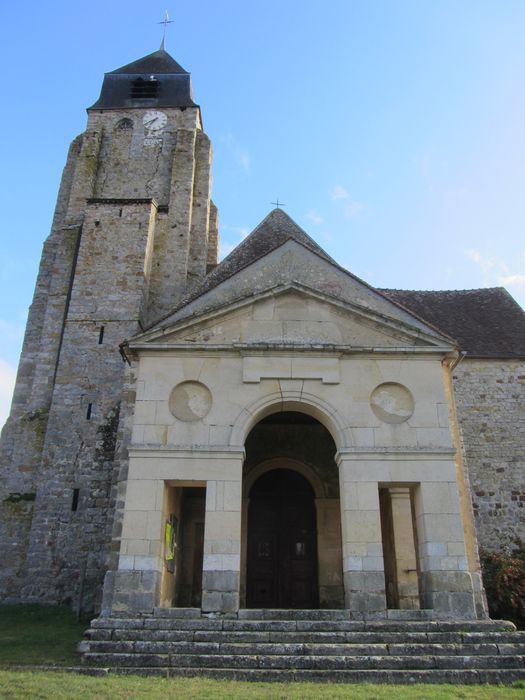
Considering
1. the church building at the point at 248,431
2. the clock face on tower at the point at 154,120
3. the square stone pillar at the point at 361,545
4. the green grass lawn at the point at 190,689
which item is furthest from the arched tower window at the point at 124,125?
the green grass lawn at the point at 190,689

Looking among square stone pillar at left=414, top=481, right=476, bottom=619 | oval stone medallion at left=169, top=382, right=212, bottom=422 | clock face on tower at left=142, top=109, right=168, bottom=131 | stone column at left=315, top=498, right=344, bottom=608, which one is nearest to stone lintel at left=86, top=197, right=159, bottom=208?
clock face on tower at left=142, top=109, right=168, bottom=131

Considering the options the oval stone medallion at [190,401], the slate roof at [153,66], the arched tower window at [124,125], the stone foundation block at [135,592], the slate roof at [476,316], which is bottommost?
the stone foundation block at [135,592]

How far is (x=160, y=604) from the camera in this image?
31.3 ft

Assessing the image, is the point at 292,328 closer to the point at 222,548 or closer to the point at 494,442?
the point at 222,548

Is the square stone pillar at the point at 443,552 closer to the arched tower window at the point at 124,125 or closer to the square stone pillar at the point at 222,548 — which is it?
the square stone pillar at the point at 222,548

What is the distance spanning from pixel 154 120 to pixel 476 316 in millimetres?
14436

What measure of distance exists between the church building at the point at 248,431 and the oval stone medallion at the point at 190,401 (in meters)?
0.03

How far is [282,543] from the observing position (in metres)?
13.0

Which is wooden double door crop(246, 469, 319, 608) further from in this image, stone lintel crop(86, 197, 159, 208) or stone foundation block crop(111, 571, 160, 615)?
stone lintel crop(86, 197, 159, 208)

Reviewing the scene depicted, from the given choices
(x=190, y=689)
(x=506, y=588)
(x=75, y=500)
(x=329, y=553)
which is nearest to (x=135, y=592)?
(x=190, y=689)

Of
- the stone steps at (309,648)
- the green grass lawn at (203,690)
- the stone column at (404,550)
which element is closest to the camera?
the green grass lawn at (203,690)

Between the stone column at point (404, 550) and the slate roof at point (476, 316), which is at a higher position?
the slate roof at point (476, 316)

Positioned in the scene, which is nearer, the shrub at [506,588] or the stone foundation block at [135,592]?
the stone foundation block at [135,592]

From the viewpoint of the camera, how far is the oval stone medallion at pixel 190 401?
10414 mm
